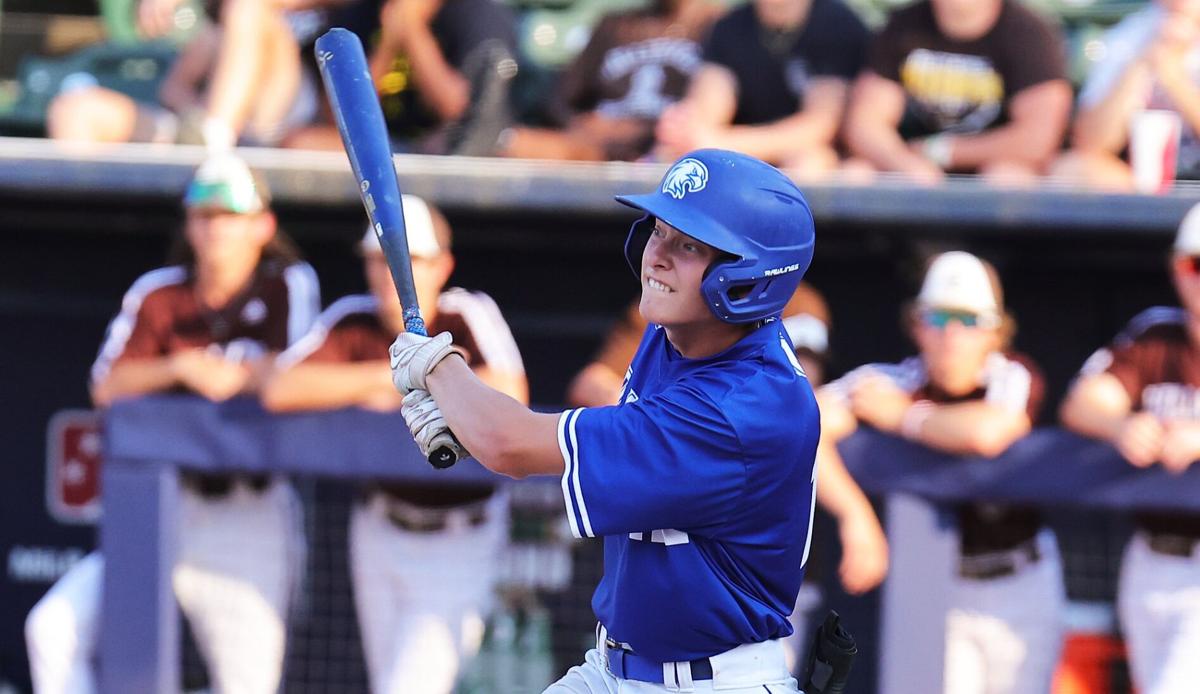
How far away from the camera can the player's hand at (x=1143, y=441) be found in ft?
12.5

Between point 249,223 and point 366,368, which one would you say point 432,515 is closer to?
point 366,368

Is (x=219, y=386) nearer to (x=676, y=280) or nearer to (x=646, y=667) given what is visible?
(x=646, y=667)

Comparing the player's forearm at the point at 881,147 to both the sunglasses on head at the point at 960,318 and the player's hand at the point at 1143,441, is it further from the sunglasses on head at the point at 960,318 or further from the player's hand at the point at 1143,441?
the player's hand at the point at 1143,441

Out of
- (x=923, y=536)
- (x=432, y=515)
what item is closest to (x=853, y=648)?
(x=923, y=536)

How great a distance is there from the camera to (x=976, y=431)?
3883 mm

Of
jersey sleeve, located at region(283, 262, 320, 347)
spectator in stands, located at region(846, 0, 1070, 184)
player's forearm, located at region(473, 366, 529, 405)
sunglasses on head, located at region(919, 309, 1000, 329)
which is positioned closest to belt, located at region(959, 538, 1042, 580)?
sunglasses on head, located at region(919, 309, 1000, 329)

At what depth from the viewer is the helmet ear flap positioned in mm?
2770

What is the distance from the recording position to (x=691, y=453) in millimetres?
2438

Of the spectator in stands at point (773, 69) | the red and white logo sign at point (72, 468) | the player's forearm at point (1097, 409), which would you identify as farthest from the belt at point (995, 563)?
the red and white logo sign at point (72, 468)

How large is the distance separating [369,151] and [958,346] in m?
1.84

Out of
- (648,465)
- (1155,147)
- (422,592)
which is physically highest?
(1155,147)

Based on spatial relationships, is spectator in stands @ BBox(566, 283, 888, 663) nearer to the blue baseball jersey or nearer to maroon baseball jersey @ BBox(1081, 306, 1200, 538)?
maroon baseball jersey @ BBox(1081, 306, 1200, 538)

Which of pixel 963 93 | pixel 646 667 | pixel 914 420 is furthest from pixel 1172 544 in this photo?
pixel 646 667

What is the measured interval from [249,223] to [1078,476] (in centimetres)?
222
